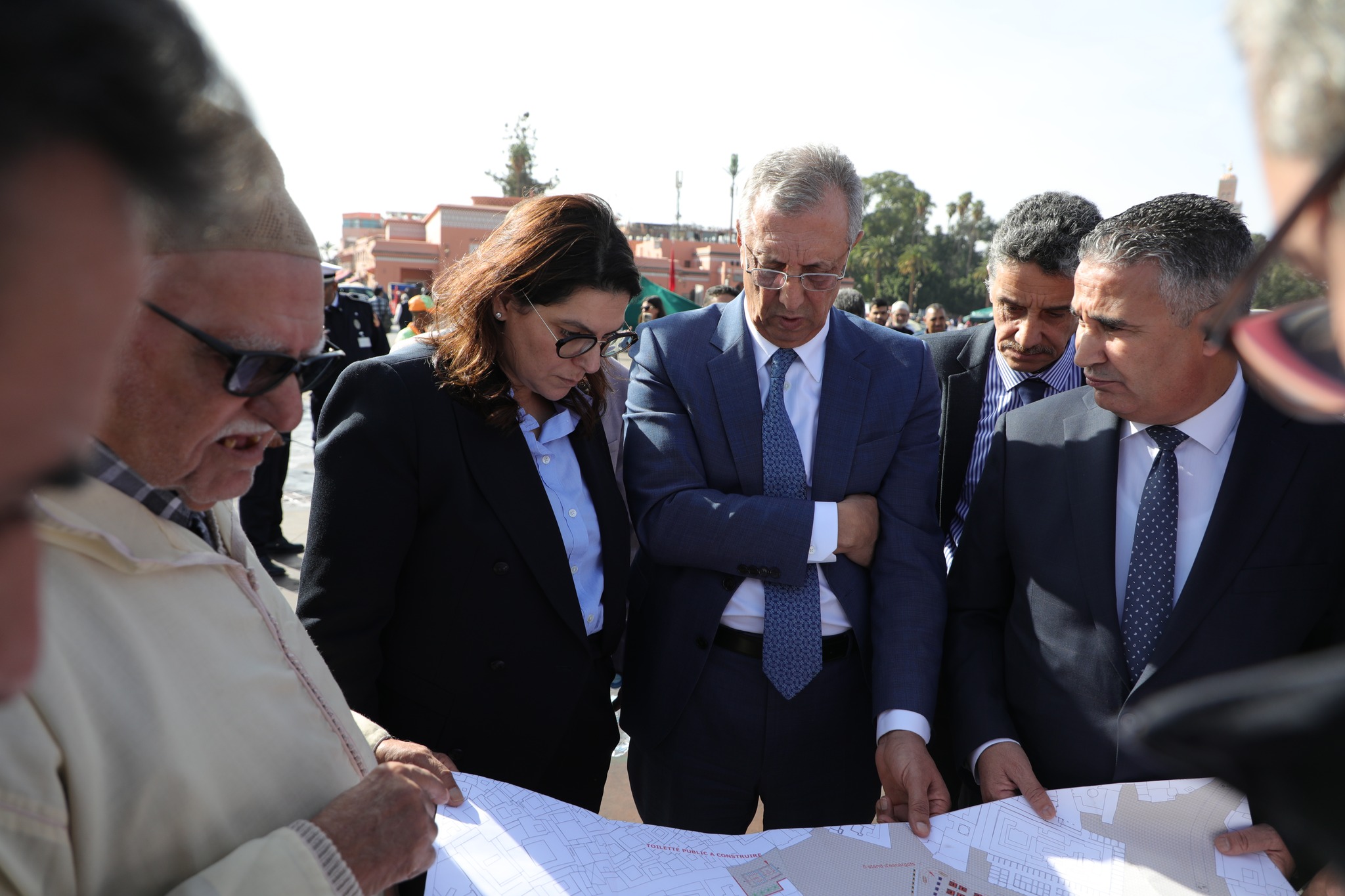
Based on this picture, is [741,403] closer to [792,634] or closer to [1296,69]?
[792,634]

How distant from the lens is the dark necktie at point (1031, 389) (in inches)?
117

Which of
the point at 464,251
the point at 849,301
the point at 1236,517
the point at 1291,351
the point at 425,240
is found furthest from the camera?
the point at 425,240

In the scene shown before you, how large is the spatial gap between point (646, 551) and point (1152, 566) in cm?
141

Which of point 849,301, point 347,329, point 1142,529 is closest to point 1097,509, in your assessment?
point 1142,529

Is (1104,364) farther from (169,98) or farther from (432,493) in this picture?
(169,98)

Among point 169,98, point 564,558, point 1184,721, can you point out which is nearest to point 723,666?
point 564,558

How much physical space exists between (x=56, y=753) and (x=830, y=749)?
1.97 meters

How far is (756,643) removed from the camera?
2.33m

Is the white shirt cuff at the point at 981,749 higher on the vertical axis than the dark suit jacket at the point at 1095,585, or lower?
lower

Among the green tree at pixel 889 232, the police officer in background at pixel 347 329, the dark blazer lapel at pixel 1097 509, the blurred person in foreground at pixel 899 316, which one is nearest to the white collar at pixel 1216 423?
the dark blazer lapel at pixel 1097 509

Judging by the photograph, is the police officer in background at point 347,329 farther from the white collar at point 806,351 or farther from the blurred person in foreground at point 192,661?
the blurred person in foreground at point 192,661

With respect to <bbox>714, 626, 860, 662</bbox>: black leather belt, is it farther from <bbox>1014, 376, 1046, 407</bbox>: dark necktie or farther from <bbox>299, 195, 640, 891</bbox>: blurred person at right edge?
<bbox>1014, 376, 1046, 407</bbox>: dark necktie

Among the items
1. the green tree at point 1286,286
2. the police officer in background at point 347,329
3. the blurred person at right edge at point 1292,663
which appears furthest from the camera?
the police officer in background at point 347,329

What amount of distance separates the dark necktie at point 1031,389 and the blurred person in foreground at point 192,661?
246cm
